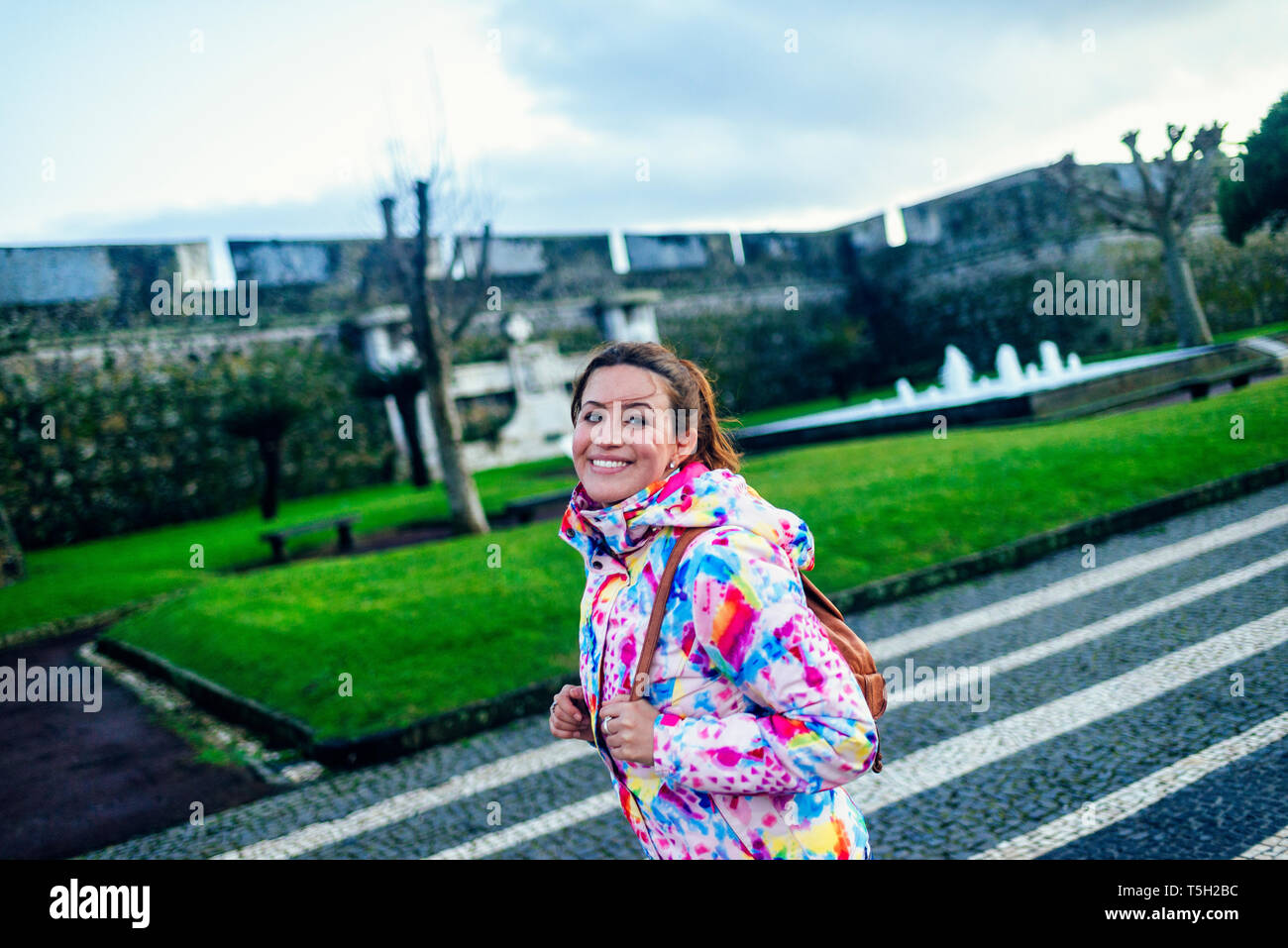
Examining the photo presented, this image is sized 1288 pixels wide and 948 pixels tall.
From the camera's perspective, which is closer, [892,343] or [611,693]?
[611,693]

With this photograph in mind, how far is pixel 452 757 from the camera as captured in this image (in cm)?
464

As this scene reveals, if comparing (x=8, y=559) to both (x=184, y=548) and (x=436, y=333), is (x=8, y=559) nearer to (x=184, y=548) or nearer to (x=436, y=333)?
(x=184, y=548)

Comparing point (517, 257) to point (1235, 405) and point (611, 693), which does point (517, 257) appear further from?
point (611, 693)

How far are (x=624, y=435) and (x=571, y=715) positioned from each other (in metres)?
0.49

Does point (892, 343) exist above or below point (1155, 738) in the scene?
above

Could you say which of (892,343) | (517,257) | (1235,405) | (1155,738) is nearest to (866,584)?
(1155,738)

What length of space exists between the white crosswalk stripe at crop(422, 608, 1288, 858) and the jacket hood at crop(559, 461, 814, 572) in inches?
90.9

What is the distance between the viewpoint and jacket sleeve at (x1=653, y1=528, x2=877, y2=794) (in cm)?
130

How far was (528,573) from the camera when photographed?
7.41 metres

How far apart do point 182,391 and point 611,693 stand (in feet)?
59.0

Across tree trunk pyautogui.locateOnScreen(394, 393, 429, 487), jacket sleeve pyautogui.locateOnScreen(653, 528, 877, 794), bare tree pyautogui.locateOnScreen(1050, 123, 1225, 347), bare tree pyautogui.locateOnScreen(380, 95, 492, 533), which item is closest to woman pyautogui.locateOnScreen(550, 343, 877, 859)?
jacket sleeve pyautogui.locateOnScreen(653, 528, 877, 794)

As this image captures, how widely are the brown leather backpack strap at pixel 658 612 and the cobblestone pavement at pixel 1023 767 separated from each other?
78.6 inches

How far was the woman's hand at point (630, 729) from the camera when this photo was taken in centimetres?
137

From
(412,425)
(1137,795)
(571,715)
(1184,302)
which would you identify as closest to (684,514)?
(571,715)
